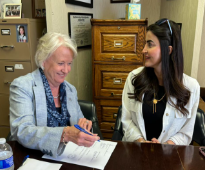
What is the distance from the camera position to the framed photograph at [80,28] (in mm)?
2641

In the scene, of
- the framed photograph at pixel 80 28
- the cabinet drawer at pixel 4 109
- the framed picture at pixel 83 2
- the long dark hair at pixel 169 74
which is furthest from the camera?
the cabinet drawer at pixel 4 109

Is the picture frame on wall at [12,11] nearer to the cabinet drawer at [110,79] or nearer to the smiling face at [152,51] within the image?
the cabinet drawer at [110,79]

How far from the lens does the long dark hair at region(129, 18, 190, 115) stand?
1.56 metres

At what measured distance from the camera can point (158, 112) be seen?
1.67 m

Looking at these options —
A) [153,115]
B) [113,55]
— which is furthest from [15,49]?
[153,115]

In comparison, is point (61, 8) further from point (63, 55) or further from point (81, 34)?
point (63, 55)

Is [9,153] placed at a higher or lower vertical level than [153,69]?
lower

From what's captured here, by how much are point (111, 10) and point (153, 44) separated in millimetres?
2052

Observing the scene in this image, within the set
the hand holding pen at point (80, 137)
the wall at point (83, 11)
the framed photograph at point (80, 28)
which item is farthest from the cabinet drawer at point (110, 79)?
the hand holding pen at point (80, 137)

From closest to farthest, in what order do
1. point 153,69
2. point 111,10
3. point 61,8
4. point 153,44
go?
point 153,44 < point 153,69 < point 61,8 < point 111,10

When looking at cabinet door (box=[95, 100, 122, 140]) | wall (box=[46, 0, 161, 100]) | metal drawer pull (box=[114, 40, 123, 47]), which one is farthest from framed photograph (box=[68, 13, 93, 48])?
cabinet door (box=[95, 100, 122, 140])

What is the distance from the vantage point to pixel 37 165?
1.03m

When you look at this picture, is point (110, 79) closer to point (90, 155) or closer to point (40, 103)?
point (40, 103)


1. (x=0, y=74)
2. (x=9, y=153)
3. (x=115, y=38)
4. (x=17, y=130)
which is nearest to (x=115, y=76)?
(x=115, y=38)
